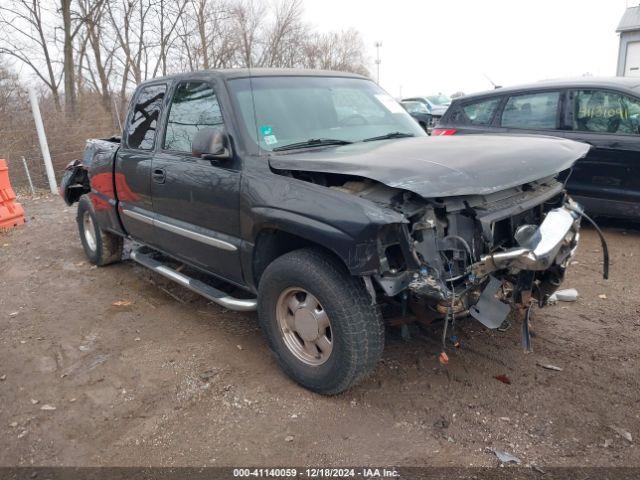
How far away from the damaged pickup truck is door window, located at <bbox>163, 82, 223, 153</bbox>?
0.01 metres

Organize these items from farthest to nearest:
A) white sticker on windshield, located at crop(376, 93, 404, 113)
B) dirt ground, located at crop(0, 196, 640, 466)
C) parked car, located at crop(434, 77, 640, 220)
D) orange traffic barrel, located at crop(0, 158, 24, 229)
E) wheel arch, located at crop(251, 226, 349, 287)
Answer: orange traffic barrel, located at crop(0, 158, 24, 229), parked car, located at crop(434, 77, 640, 220), white sticker on windshield, located at crop(376, 93, 404, 113), wheel arch, located at crop(251, 226, 349, 287), dirt ground, located at crop(0, 196, 640, 466)

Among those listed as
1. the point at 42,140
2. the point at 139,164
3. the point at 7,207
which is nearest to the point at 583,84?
the point at 139,164

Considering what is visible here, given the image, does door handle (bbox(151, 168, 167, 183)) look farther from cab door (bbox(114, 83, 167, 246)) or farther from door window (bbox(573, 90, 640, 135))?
door window (bbox(573, 90, 640, 135))

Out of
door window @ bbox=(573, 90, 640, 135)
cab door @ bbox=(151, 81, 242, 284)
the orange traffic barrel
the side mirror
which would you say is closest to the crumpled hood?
the side mirror

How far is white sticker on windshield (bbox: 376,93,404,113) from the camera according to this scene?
430cm

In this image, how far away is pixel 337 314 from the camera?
2.79m

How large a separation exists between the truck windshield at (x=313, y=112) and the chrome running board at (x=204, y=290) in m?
1.06

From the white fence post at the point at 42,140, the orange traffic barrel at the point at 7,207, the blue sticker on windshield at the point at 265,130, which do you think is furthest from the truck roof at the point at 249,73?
the white fence post at the point at 42,140

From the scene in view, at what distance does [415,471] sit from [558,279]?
1.42 m

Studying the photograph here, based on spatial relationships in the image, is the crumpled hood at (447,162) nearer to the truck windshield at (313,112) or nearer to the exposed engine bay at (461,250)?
the exposed engine bay at (461,250)

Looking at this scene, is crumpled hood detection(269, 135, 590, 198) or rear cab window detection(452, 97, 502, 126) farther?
rear cab window detection(452, 97, 502, 126)

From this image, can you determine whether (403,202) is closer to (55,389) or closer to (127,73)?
(55,389)

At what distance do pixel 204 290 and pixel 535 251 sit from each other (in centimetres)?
235

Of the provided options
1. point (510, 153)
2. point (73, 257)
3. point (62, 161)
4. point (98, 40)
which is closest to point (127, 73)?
point (98, 40)
